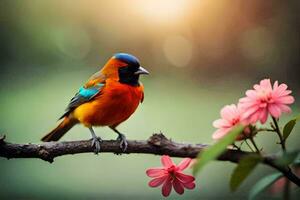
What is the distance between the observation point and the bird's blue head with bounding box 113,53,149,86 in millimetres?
1194

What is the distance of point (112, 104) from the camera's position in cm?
118

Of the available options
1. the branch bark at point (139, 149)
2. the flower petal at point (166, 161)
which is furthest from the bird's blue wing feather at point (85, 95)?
the flower petal at point (166, 161)

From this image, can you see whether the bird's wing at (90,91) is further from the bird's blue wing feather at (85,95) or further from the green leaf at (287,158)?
the green leaf at (287,158)

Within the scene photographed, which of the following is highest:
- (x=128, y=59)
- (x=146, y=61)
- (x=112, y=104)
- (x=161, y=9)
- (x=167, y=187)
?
(x=161, y=9)

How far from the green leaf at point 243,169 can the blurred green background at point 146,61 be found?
2.16 metres

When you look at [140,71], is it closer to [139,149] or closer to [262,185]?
[139,149]

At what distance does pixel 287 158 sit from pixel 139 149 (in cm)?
29

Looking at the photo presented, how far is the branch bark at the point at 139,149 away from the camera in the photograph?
532mm

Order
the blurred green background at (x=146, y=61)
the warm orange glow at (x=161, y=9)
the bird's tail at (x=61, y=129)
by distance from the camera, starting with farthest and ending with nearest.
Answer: the warm orange glow at (x=161, y=9), the blurred green background at (x=146, y=61), the bird's tail at (x=61, y=129)

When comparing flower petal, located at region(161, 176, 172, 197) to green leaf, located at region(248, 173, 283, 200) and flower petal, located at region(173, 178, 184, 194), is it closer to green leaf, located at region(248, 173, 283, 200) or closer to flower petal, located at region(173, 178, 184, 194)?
flower petal, located at region(173, 178, 184, 194)

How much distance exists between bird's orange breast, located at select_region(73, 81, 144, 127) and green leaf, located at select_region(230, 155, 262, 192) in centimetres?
74

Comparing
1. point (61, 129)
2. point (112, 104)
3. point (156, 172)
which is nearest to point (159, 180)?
point (156, 172)

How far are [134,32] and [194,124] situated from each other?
2.10ft

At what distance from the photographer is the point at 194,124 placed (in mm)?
2984
